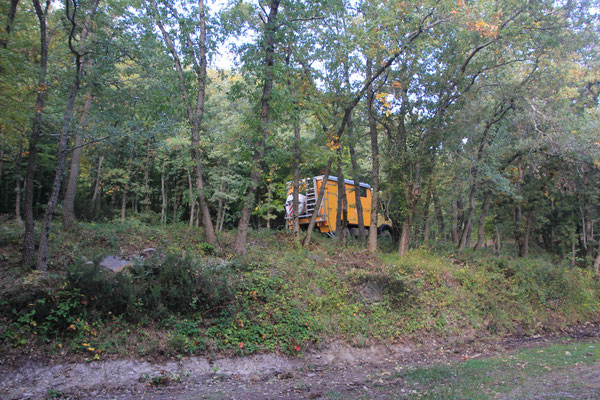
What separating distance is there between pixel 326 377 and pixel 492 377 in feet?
9.65

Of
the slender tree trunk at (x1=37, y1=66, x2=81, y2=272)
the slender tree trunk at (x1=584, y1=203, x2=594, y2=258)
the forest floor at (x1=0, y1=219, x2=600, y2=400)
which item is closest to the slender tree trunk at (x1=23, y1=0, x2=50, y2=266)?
the slender tree trunk at (x1=37, y1=66, x2=81, y2=272)

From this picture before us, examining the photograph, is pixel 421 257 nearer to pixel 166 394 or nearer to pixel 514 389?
pixel 514 389

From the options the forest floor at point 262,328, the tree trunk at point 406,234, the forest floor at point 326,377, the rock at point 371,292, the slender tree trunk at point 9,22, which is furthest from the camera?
the tree trunk at point 406,234

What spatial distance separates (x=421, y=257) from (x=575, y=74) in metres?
8.96

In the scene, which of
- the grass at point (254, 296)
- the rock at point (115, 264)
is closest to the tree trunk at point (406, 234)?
the grass at point (254, 296)

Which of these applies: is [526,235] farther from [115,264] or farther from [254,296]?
[115,264]

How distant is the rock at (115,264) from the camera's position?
8009 mm

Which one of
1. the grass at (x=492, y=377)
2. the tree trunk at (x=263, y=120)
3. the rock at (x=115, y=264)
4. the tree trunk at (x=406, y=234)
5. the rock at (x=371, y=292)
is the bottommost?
the grass at (x=492, y=377)

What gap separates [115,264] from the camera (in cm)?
822

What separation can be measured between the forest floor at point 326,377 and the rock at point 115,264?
7.61 ft

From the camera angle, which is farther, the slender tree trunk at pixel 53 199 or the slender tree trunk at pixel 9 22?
the slender tree trunk at pixel 9 22

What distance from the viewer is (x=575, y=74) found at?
14305 millimetres

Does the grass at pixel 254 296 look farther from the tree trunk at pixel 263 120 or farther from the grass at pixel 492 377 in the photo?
the grass at pixel 492 377

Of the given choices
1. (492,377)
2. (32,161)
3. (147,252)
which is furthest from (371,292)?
(32,161)
